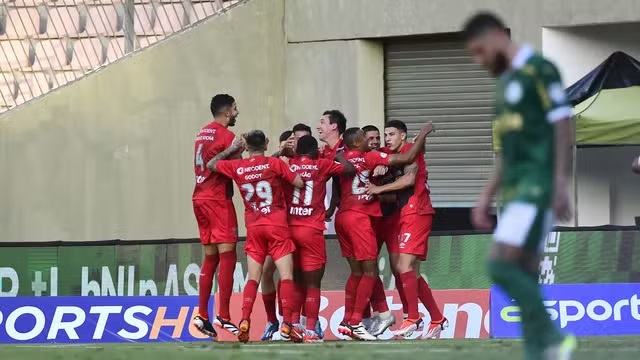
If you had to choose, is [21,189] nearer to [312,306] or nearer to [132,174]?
[132,174]

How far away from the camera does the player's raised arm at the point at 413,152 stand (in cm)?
1506

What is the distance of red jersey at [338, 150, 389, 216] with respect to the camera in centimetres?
1545

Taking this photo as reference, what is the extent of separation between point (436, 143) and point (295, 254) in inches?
323

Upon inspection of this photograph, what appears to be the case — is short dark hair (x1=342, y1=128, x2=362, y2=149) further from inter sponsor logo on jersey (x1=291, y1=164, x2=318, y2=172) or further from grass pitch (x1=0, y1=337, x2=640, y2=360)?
grass pitch (x1=0, y1=337, x2=640, y2=360)

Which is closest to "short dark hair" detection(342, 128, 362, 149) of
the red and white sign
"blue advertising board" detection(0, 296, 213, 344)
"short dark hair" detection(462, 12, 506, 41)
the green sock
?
Answer: the red and white sign

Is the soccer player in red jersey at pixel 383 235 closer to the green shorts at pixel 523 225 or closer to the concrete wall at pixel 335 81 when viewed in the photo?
the concrete wall at pixel 335 81

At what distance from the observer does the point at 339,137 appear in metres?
15.9

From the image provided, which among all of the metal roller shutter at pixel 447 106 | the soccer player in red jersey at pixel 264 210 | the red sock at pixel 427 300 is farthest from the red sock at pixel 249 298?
the metal roller shutter at pixel 447 106

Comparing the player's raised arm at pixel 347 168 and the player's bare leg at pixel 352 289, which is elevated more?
the player's raised arm at pixel 347 168

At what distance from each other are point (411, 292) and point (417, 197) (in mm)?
1014

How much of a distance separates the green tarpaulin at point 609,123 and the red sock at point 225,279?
6.06 metres

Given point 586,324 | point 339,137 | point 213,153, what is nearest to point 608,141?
point 586,324

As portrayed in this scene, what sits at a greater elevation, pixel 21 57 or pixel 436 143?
pixel 21 57

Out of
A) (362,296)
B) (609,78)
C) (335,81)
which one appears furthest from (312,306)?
(335,81)
